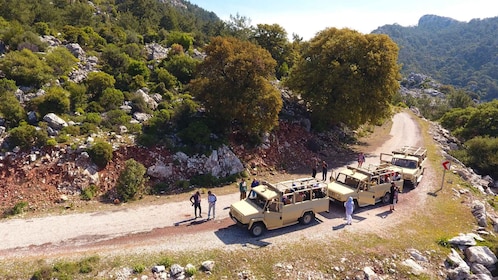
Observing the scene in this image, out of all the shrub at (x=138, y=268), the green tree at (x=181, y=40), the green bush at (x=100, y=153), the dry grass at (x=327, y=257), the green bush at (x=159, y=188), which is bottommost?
the dry grass at (x=327, y=257)

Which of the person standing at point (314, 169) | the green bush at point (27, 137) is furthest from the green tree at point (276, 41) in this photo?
the green bush at point (27, 137)

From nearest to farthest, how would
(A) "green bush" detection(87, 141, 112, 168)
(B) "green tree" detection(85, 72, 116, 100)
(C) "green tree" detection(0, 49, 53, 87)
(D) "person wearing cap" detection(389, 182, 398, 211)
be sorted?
(D) "person wearing cap" detection(389, 182, 398, 211) → (A) "green bush" detection(87, 141, 112, 168) → (C) "green tree" detection(0, 49, 53, 87) → (B) "green tree" detection(85, 72, 116, 100)

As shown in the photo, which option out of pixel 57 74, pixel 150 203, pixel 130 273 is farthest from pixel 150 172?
pixel 57 74

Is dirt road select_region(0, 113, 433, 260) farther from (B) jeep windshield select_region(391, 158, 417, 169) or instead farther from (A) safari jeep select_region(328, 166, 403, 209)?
(B) jeep windshield select_region(391, 158, 417, 169)

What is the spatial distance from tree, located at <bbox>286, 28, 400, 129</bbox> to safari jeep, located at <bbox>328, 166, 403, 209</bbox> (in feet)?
40.4

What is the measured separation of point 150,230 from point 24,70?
62.3ft

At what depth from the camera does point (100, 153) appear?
21234 mm

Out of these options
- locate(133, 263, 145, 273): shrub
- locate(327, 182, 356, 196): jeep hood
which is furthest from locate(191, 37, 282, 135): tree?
locate(133, 263, 145, 273): shrub

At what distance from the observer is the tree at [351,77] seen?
31.7 meters

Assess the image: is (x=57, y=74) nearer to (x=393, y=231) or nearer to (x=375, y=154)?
(x=393, y=231)

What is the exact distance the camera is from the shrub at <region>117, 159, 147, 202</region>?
67.5 feet

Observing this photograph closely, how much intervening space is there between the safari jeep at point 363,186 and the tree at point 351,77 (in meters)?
12.3

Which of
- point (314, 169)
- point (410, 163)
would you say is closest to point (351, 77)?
point (410, 163)

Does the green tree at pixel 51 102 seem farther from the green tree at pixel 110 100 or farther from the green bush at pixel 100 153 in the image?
the green bush at pixel 100 153
